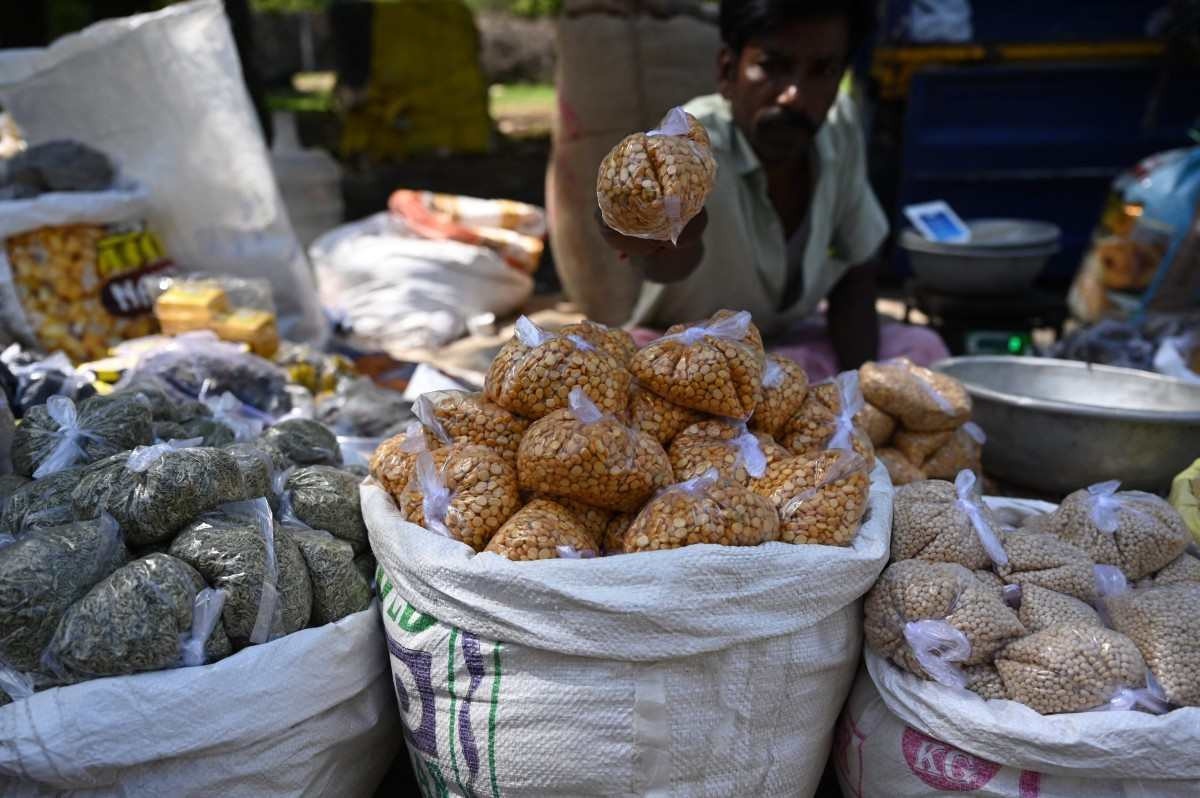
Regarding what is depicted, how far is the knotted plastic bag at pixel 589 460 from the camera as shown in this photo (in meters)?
1.31

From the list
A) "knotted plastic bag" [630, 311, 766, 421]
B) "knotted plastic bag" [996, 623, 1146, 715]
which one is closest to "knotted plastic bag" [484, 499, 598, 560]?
"knotted plastic bag" [630, 311, 766, 421]

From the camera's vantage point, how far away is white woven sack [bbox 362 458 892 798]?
1229 mm

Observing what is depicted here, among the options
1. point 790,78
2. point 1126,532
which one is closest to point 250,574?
point 1126,532

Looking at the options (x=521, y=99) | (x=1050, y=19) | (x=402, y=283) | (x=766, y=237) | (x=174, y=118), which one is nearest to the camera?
(x=766, y=237)

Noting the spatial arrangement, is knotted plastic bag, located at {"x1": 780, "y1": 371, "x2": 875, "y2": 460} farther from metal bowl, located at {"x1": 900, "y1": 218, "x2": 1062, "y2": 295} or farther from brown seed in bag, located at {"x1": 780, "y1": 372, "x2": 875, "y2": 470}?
metal bowl, located at {"x1": 900, "y1": 218, "x2": 1062, "y2": 295}

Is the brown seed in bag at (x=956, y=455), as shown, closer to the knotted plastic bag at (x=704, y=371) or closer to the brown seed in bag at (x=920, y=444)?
the brown seed in bag at (x=920, y=444)

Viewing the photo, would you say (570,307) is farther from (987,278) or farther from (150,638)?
(150,638)

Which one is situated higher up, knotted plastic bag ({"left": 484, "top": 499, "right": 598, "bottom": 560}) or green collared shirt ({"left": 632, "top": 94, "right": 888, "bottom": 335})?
knotted plastic bag ({"left": 484, "top": 499, "right": 598, "bottom": 560})

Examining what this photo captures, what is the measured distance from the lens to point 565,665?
1260mm

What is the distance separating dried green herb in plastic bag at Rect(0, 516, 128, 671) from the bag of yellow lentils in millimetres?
1636

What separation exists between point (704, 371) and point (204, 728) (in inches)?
35.0

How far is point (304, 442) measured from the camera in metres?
1.88

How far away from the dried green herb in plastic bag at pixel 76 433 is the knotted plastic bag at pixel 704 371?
0.93 metres

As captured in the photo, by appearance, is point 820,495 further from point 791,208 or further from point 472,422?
point 791,208
